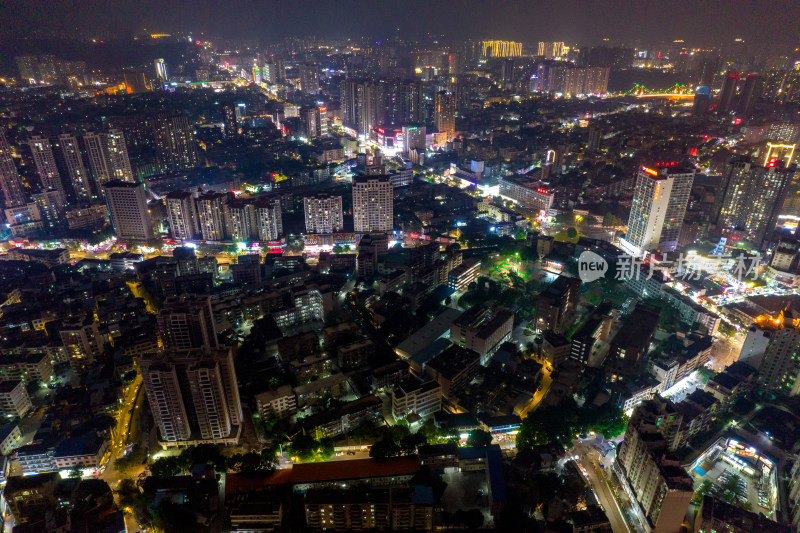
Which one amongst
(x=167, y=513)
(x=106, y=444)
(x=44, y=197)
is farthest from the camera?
(x=44, y=197)

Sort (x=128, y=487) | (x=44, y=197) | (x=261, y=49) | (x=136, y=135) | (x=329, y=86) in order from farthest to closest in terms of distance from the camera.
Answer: (x=261, y=49)
(x=329, y=86)
(x=136, y=135)
(x=44, y=197)
(x=128, y=487)

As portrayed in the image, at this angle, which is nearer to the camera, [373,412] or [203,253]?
[373,412]

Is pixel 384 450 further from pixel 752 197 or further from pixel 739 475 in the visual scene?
pixel 752 197

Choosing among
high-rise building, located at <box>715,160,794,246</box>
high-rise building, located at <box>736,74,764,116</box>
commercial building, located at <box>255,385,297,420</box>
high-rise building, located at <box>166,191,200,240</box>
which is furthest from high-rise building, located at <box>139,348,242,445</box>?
high-rise building, located at <box>736,74,764,116</box>

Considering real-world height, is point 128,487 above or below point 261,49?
below

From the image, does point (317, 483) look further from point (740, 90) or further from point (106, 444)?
point (740, 90)

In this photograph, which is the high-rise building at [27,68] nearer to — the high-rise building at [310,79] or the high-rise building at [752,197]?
the high-rise building at [310,79]

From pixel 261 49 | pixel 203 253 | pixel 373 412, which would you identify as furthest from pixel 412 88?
pixel 261 49
